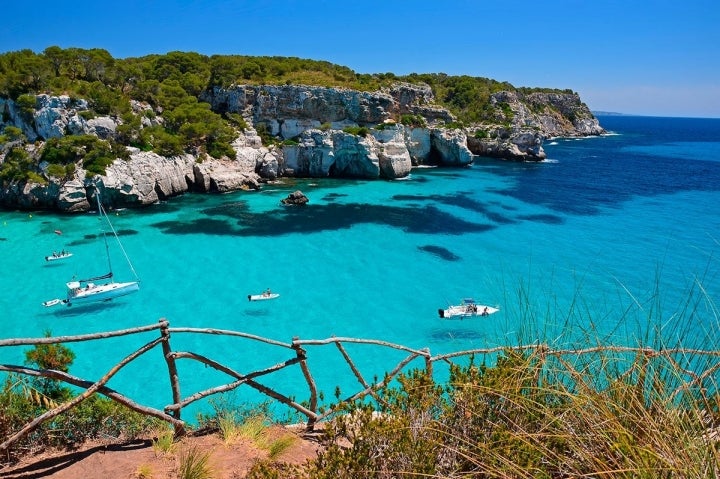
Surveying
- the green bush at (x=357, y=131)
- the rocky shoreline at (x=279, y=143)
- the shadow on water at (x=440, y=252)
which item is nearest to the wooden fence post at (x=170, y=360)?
the shadow on water at (x=440, y=252)

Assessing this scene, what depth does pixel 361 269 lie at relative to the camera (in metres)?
22.5

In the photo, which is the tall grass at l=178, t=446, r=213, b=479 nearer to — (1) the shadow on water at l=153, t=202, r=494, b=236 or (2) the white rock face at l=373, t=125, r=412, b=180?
(1) the shadow on water at l=153, t=202, r=494, b=236

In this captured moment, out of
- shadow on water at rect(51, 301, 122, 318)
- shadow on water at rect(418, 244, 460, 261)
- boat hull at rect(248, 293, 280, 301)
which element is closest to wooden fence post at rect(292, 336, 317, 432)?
boat hull at rect(248, 293, 280, 301)

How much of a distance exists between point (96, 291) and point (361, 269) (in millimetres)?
11864

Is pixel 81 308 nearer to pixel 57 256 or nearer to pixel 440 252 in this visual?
pixel 57 256

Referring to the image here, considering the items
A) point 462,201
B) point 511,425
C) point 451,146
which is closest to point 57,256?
point 511,425

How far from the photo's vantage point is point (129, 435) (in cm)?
477

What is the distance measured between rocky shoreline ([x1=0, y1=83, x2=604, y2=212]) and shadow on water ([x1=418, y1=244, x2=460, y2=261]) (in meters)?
20.2

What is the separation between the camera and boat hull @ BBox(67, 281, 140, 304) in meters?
17.9

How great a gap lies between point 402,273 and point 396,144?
27120mm

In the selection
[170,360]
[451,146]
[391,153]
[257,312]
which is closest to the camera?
[170,360]

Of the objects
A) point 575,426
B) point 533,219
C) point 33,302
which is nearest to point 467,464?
point 575,426

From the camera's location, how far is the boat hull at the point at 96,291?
1794cm

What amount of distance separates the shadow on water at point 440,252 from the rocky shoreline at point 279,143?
20238 millimetres
